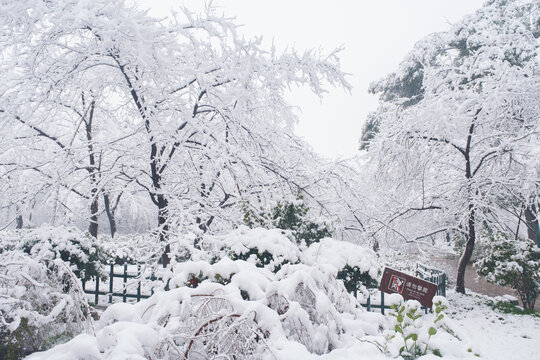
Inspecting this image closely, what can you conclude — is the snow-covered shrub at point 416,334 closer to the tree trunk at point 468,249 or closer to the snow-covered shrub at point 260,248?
the snow-covered shrub at point 260,248

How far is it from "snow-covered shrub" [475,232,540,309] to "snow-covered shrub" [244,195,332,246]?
535cm

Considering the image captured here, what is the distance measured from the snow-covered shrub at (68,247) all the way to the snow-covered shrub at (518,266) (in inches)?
354

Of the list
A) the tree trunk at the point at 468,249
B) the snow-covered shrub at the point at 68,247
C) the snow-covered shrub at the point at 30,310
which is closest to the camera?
the snow-covered shrub at the point at 30,310

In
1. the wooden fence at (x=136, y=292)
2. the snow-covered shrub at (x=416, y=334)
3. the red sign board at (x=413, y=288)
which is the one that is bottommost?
the wooden fence at (x=136, y=292)

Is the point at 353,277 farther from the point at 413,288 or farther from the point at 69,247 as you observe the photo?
the point at 69,247

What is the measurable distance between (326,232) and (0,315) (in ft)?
14.2

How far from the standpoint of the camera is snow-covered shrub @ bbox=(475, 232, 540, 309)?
804 centimetres

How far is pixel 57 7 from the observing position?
15.0 ft

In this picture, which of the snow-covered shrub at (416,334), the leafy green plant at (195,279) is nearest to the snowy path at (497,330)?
the snow-covered shrub at (416,334)

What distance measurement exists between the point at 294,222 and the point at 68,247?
158 inches

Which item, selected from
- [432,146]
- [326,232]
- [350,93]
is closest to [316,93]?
[350,93]

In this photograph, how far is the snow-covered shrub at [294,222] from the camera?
5707 mm

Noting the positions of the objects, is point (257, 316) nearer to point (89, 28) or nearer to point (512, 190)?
point (89, 28)

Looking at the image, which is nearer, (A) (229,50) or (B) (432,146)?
(A) (229,50)
